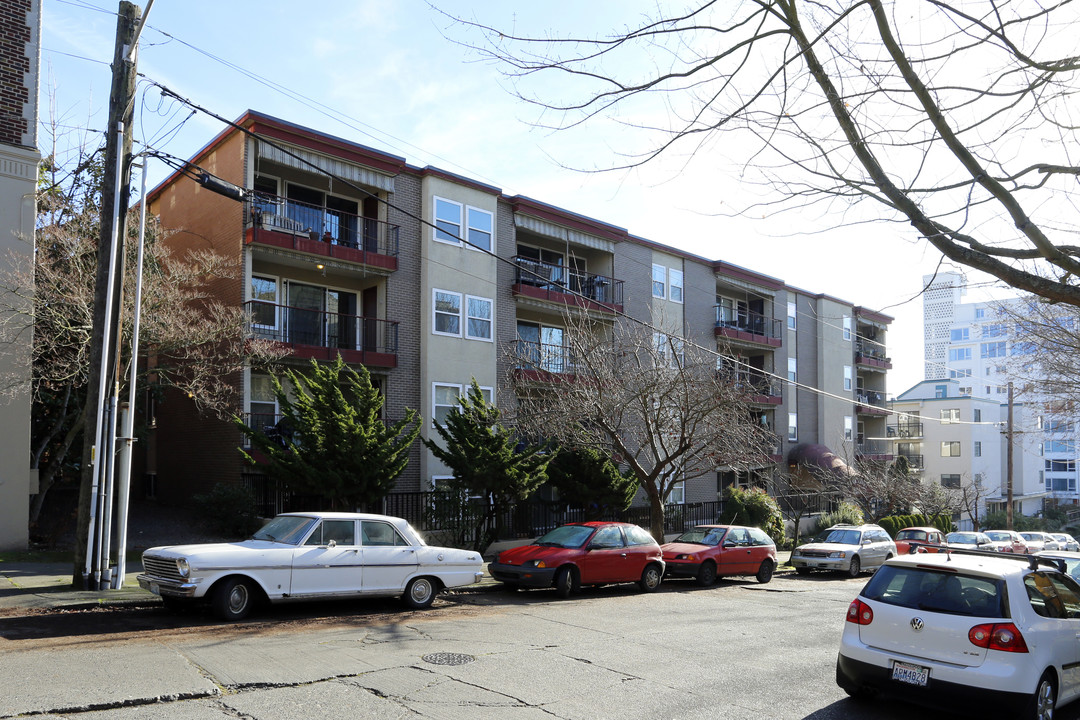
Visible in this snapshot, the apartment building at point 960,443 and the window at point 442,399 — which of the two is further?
the apartment building at point 960,443

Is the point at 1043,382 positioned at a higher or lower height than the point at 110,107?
lower

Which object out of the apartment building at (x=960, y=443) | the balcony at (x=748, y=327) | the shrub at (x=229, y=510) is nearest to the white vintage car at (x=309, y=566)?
the shrub at (x=229, y=510)

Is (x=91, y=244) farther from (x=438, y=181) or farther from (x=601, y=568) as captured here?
(x=601, y=568)

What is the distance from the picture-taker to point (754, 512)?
29641mm

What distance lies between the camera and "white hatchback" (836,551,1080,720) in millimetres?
6734

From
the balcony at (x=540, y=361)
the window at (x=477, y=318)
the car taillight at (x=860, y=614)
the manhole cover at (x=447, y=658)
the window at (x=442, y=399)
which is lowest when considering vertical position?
the manhole cover at (x=447, y=658)

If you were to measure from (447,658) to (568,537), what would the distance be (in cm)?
731

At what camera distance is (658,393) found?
20641mm

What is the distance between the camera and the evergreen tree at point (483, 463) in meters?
19.4

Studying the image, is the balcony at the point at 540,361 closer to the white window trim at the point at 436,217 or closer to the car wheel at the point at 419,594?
the white window trim at the point at 436,217

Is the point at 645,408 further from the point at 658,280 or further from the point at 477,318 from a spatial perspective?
the point at 658,280

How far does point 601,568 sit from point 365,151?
12.8 m

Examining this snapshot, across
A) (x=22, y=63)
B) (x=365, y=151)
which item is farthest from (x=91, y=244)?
(x=365, y=151)

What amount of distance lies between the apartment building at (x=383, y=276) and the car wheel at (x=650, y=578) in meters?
5.30
